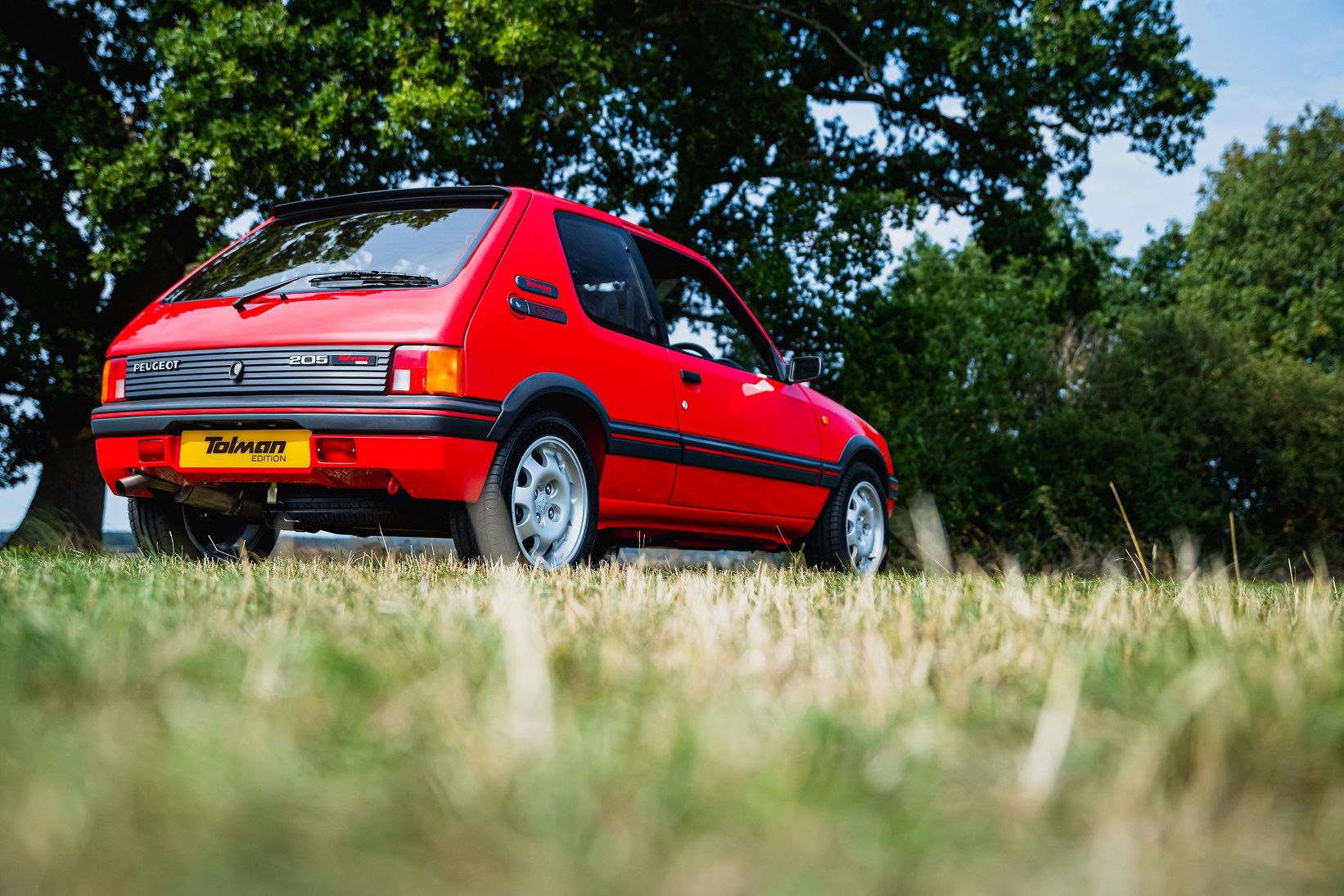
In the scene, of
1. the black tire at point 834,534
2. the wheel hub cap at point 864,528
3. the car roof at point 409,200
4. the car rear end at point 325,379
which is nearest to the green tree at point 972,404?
the wheel hub cap at point 864,528

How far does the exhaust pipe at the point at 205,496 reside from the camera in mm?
5281

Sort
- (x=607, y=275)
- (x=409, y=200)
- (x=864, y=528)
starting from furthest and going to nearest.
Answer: (x=864, y=528) < (x=607, y=275) < (x=409, y=200)

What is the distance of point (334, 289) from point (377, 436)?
75 centimetres

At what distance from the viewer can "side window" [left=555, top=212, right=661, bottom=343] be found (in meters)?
5.63

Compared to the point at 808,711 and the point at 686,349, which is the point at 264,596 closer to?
the point at 808,711

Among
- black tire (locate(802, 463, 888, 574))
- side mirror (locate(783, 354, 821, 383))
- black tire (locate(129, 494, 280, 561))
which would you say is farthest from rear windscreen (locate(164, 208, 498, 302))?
black tire (locate(802, 463, 888, 574))

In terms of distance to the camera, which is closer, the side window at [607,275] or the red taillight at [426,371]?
the red taillight at [426,371]

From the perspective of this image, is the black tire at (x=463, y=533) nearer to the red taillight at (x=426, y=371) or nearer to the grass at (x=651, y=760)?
the red taillight at (x=426, y=371)

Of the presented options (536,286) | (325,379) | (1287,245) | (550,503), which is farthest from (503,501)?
(1287,245)

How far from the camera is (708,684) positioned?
185 centimetres

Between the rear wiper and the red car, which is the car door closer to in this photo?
the red car

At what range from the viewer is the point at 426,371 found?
4.67 m

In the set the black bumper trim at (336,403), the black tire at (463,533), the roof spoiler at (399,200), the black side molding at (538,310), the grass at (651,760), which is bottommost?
the black tire at (463,533)

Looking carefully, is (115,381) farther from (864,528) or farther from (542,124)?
(542,124)
